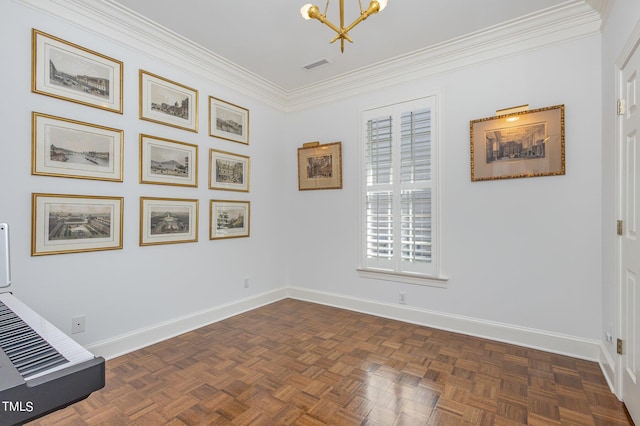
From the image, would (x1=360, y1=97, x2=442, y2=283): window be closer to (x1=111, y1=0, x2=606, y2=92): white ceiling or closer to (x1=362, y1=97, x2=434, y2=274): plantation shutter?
(x1=362, y1=97, x2=434, y2=274): plantation shutter

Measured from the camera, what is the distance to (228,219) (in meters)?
3.75

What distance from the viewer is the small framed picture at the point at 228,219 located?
3.57 meters

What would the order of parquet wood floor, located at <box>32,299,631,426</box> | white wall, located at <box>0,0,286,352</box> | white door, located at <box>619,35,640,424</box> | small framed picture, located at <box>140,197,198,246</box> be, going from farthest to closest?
small framed picture, located at <box>140,197,198,246</box> → white wall, located at <box>0,0,286,352</box> → parquet wood floor, located at <box>32,299,631,426</box> → white door, located at <box>619,35,640,424</box>

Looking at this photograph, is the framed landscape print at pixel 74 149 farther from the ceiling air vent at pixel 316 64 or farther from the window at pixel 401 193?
the window at pixel 401 193

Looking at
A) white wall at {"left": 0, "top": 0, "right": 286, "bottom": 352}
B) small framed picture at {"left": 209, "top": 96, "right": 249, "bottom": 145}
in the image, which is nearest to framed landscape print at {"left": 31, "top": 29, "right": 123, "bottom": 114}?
white wall at {"left": 0, "top": 0, "right": 286, "bottom": 352}

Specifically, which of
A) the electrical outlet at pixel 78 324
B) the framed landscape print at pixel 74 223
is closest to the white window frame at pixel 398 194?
the framed landscape print at pixel 74 223

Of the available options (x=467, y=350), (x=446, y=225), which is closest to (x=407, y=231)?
(x=446, y=225)

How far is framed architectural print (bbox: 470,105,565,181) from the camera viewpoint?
9.00 ft

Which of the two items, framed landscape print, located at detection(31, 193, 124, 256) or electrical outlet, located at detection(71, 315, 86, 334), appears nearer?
framed landscape print, located at detection(31, 193, 124, 256)

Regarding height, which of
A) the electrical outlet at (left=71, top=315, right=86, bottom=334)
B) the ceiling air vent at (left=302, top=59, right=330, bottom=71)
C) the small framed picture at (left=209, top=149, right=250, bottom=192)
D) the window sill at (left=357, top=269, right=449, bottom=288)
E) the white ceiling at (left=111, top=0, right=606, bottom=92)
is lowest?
the electrical outlet at (left=71, top=315, right=86, bottom=334)

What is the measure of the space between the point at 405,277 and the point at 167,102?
10.3 ft

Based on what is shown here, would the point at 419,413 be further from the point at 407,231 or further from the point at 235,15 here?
the point at 235,15

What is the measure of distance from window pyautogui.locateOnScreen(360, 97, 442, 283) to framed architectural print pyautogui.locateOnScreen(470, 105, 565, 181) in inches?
17.5

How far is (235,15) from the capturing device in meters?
2.76
